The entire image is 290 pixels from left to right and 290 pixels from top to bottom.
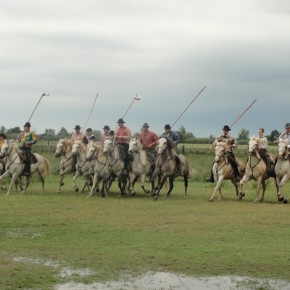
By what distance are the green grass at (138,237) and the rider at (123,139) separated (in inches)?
82.9

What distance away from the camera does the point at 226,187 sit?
2895 centimetres

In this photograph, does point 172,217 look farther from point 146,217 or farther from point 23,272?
point 23,272

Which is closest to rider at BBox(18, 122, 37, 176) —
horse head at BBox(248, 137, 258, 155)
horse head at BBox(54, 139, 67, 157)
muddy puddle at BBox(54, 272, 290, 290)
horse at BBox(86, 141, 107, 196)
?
horse head at BBox(54, 139, 67, 157)

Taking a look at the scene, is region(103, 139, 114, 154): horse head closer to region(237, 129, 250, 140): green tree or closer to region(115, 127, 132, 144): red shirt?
region(115, 127, 132, 144): red shirt

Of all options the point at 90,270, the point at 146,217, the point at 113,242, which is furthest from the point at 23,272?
the point at 146,217

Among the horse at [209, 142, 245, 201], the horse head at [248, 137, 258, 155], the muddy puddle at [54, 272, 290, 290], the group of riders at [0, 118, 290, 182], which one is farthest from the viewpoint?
the group of riders at [0, 118, 290, 182]

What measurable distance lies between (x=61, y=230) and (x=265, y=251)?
459 cm

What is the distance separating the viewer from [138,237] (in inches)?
515

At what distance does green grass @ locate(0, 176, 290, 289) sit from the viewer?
32.5 feet

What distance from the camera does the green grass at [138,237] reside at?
9.91m

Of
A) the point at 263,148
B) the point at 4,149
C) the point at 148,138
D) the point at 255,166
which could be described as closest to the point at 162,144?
the point at 148,138

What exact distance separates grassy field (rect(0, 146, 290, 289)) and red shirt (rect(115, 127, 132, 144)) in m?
2.74

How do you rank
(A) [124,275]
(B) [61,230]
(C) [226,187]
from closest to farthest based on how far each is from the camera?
(A) [124,275], (B) [61,230], (C) [226,187]

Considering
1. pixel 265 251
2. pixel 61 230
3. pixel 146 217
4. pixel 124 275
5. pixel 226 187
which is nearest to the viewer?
pixel 124 275
